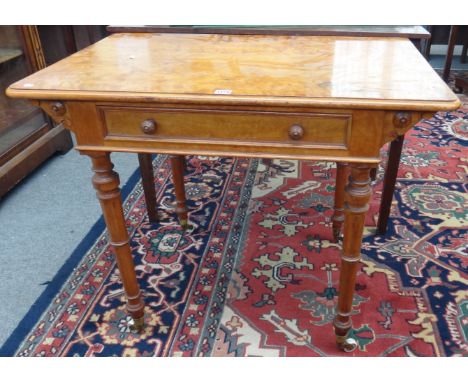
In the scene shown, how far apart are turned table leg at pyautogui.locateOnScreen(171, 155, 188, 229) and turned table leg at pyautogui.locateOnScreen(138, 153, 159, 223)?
0.34ft

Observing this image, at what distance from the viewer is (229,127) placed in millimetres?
1149

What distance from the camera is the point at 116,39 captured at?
1682 mm

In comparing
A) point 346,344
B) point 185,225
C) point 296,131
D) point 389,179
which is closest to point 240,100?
point 296,131

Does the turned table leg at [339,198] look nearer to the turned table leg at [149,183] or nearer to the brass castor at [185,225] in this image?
the brass castor at [185,225]

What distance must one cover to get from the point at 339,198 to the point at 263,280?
49cm

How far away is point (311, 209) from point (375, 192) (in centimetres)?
39

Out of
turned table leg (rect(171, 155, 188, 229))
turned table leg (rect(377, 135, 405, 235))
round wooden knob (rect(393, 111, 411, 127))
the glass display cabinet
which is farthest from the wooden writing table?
the glass display cabinet

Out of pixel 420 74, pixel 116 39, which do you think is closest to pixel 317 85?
pixel 420 74

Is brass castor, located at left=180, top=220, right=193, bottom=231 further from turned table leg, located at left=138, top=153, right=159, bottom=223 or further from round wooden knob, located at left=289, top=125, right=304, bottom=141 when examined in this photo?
round wooden knob, located at left=289, top=125, right=304, bottom=141

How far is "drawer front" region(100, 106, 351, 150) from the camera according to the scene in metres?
1.11

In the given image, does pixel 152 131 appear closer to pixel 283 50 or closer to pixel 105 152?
pixel 105 152

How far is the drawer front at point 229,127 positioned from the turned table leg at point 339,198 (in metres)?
0.75

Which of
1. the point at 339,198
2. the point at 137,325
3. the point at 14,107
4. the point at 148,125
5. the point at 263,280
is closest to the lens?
the point at 148,125

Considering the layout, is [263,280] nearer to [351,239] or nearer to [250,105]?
[351,239]
